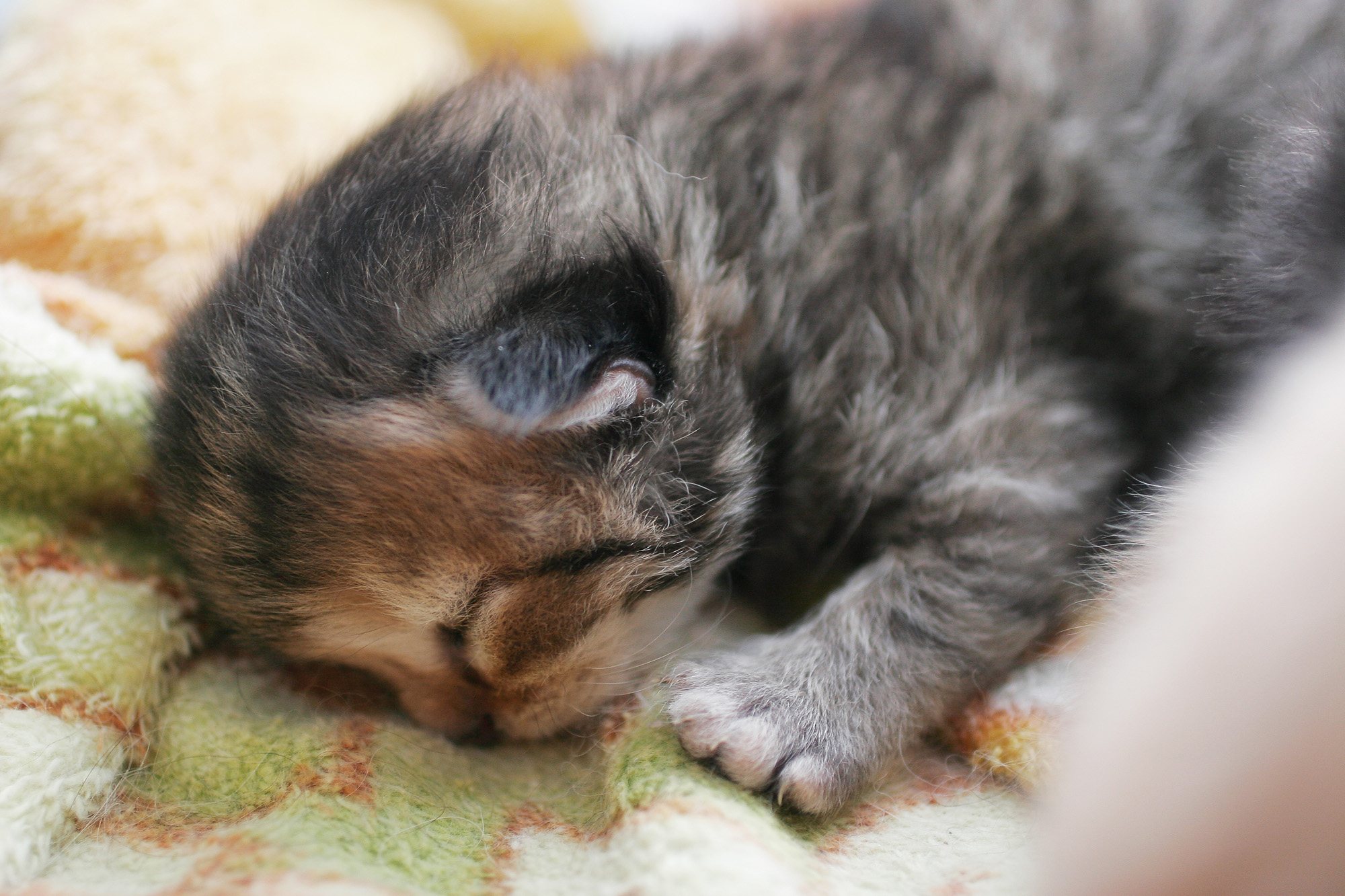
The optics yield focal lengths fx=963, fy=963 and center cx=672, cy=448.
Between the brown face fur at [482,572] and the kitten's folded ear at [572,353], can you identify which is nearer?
the kitten's folded ear at [572,353]

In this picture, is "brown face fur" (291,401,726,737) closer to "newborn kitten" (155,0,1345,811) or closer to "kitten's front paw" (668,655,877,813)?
"newborn kitten" (155,0,1345,811)

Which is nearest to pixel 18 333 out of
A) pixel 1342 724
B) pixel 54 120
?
pixel 54 120

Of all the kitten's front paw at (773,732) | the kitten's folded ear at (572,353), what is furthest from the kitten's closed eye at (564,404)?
the kitten's front paw at (773,732)

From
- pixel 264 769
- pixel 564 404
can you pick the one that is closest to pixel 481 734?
pixel 264 769

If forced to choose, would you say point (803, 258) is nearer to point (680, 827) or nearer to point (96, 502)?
point (680, 827)

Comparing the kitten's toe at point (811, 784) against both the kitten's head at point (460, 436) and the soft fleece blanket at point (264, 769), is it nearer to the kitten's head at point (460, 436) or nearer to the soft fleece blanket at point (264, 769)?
the soft fleece blanket at point (264, 769)

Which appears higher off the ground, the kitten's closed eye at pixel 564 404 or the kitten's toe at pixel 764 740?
the kitten's closed eye at pixel 564 404

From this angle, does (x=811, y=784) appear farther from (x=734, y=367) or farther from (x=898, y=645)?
(x=734, y=367)
